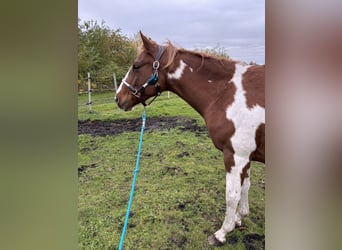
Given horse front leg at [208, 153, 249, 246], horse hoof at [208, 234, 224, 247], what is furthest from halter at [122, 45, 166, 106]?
horse hoof at [208, 234, 224, 247]

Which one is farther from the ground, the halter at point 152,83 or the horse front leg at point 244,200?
the halter at point 152,83

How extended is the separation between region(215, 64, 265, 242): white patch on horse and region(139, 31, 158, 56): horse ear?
322mm

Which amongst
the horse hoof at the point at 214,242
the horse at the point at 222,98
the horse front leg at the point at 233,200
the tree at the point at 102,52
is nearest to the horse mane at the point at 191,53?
the horse at the point at 222,98

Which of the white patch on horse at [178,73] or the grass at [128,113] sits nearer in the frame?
the grass at [128,113]

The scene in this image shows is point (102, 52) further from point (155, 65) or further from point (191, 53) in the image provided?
point (191, 53)

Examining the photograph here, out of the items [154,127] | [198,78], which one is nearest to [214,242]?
[154,127]

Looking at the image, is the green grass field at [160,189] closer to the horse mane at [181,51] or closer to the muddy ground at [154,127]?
the muddy ground at [154,127]

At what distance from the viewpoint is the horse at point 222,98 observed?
1077 mm

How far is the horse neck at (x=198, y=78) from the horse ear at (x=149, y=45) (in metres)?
0.10
